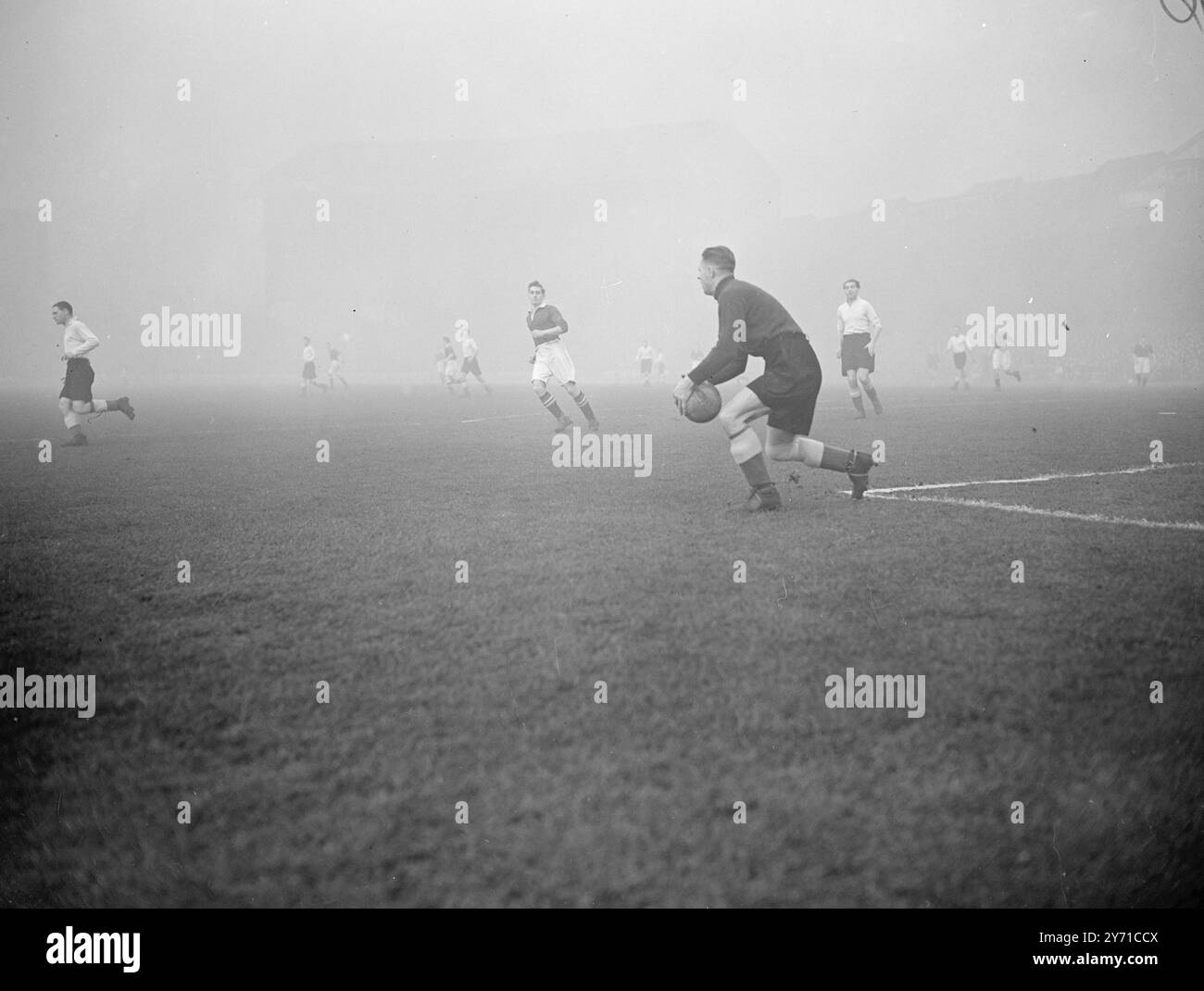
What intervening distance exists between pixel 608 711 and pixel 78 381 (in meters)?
12.8

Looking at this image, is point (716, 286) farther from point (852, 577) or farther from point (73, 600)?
point (73, 600)

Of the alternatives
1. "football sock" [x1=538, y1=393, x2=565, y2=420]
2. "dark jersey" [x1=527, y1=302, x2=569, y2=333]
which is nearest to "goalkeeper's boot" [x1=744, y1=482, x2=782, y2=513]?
"football sock" [x1=538, y1=393, x2=565, y2=420]

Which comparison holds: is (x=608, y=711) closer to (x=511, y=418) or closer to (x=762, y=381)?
(x=762, y=381)

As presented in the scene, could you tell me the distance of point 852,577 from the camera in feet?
15.6

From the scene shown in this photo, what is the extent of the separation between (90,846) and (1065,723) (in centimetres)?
266

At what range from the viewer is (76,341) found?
13.2 meters

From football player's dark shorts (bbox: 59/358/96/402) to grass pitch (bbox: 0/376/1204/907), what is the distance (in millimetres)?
7191

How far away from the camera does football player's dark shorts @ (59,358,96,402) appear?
13.2 m

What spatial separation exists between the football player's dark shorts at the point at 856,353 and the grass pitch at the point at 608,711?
9.45 metres

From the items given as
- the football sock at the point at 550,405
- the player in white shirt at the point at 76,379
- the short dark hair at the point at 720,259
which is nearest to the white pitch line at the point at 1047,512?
the short dark hair at the point at 720,259

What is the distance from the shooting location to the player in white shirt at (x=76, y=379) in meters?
13.1

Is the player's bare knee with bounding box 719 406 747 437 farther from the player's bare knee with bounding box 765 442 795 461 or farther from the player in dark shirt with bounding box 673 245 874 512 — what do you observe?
the player's bare knee with bounding box 765 442 795 461
